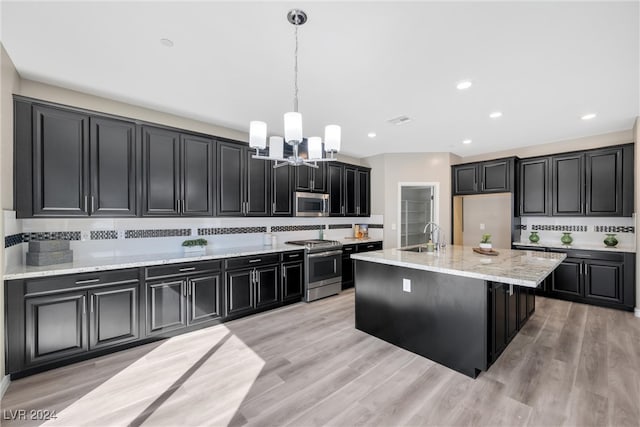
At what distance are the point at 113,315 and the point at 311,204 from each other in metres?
3.13

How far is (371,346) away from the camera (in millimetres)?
2924

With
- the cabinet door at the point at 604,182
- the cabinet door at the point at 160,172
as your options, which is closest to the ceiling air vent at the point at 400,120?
the cabinet door at the point at 160,172

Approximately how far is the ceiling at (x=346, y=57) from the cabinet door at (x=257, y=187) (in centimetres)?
74

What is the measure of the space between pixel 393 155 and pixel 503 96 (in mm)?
2848

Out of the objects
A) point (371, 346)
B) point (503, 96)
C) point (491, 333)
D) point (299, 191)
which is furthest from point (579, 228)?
point (299, 191)

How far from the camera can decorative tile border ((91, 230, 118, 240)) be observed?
10.2ft

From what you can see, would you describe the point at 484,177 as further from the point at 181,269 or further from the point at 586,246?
the point at 181,269

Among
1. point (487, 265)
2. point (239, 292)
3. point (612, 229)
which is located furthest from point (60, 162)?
point (612, 229)

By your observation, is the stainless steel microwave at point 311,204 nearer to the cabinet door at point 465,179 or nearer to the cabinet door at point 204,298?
the cabinet door at point 204,298

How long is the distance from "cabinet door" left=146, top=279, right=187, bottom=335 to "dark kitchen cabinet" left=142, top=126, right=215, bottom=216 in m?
0.87

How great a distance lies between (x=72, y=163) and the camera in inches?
108

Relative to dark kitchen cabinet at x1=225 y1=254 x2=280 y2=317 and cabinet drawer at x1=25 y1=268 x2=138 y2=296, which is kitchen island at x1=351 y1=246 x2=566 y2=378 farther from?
cabinet drawer at x1=25 y1=268 x2=138 y2=296

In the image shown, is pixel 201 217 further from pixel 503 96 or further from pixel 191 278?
pixel 503 96

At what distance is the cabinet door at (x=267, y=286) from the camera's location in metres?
3.85
